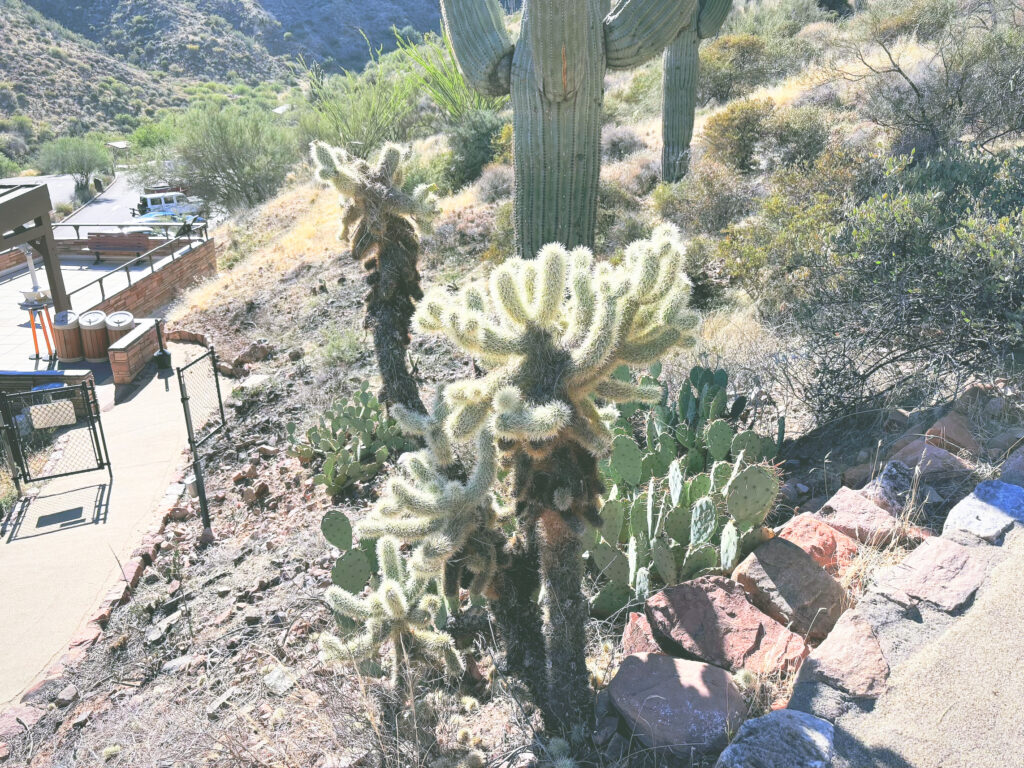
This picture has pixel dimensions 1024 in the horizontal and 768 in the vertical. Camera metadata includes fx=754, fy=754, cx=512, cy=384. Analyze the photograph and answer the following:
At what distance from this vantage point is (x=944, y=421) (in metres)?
Answer: 4.86

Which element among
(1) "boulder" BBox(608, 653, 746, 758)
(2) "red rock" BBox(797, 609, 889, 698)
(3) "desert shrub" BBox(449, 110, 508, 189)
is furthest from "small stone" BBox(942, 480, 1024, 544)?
(3) "desert shrub" BBox(449, 110, 508, 189)

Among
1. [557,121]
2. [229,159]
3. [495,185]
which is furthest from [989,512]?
[229,159]

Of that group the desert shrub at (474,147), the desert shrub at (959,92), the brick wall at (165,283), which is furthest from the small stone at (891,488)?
the desert shrub at (474,147)

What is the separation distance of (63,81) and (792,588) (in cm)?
6606

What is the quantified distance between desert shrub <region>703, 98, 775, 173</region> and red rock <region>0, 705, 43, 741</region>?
42.3 feet

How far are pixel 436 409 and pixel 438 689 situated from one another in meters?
1.58

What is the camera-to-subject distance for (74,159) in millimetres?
45531

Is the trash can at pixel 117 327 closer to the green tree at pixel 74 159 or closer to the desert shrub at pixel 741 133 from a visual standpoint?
the desert shrub at pixel 741 133

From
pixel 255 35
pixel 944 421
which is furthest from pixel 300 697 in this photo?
pixel 255 35

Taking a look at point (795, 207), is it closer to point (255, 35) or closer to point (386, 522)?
point (386, 522)

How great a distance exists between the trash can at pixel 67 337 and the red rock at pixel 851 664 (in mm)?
14060

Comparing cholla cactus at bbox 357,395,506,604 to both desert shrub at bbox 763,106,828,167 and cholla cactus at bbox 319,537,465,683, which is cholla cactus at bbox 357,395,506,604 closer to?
cholla cactus at bbox 319,537,465,683

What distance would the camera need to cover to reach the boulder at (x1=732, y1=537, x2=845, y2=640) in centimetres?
369

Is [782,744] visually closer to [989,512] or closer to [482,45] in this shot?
[989,512]
